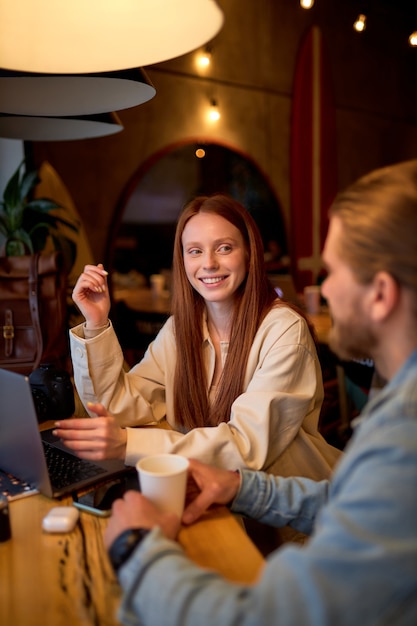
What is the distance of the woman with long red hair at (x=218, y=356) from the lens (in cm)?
152

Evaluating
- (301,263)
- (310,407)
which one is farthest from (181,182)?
(310,407)

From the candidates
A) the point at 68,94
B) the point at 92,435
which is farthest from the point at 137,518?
the point at 68,94

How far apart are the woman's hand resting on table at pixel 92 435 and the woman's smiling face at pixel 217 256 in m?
0.64

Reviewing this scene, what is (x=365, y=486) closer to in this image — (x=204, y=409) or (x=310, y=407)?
(x=310, y=407)

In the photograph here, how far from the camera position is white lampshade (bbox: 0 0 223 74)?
1263 mm

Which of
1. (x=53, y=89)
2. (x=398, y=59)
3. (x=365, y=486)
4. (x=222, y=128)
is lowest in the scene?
(x=365, y=486)

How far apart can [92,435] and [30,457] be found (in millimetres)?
141

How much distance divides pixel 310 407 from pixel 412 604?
964mm

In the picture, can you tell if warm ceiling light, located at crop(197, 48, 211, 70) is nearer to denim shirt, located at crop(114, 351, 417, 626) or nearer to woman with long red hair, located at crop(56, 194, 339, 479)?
woman with long red hair, located at crop(56, 194, 339, 479)

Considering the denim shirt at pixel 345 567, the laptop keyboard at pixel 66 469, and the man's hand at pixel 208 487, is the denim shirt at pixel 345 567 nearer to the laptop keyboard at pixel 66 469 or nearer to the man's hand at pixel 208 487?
the man's hand at pixel 208 487

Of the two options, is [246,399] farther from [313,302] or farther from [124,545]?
[313,302]

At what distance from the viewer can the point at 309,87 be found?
5805 mm

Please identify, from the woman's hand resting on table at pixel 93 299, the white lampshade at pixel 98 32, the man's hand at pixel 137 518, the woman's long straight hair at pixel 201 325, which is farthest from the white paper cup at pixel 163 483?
the white lampshade at pixel 98 32

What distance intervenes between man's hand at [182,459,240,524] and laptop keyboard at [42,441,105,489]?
0.82 ft
